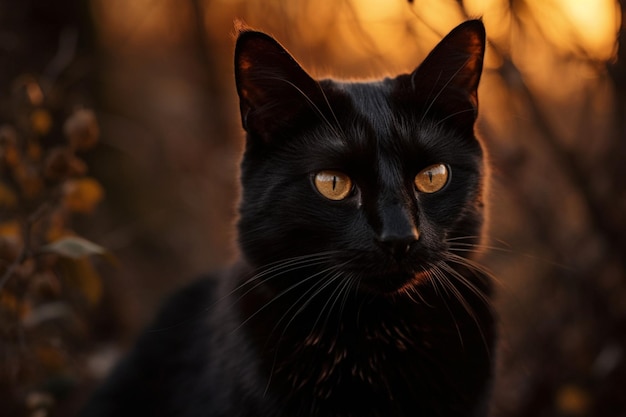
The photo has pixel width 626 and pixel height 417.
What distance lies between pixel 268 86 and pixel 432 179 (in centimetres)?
55

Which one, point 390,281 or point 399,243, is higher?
point 399,243

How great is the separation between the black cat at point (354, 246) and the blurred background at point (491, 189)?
0.68 feet

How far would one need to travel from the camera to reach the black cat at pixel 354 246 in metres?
1.84

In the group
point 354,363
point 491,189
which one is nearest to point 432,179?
point 491,189

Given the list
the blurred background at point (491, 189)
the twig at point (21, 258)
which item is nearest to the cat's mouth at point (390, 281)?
the blurred background at point (491, 189)

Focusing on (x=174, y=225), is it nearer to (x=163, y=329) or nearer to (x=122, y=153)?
(x=122, y=153)

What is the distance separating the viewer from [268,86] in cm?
192

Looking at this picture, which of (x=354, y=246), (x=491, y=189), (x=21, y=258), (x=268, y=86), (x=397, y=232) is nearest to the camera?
(x=397, y=232)

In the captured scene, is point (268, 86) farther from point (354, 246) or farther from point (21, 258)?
point (21, 258)

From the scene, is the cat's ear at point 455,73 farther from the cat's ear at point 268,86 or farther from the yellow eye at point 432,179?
the cat's ear at point 268,86

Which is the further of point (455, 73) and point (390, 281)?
point (455, 73)

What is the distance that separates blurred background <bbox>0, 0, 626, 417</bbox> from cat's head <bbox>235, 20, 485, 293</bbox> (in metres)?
0.24

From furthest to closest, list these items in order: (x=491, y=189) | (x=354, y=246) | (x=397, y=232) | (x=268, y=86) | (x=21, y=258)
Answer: (x=491, y=189)
(x=21, y=258)
(x=268, y=86)
(x=354, y=246)
(x=397, y=232)

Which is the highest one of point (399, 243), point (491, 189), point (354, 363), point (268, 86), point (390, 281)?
point (268, 86)
